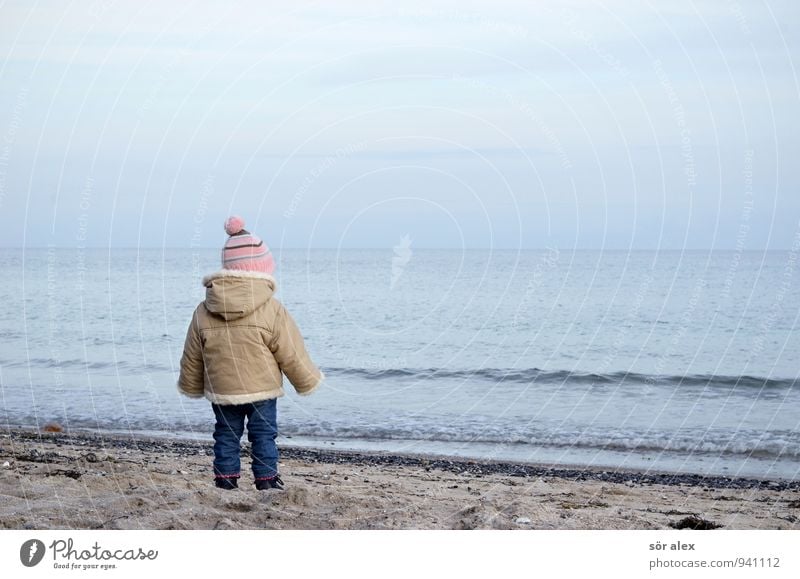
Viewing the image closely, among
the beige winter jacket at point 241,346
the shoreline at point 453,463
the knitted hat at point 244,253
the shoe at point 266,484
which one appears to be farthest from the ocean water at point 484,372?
the knitted hat at point 244,253

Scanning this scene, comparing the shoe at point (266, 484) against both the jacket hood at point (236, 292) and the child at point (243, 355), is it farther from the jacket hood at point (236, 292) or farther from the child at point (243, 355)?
the jacket hood at point (236, 292)

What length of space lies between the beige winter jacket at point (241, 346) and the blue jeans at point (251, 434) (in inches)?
6.1

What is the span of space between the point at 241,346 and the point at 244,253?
0.80 metres

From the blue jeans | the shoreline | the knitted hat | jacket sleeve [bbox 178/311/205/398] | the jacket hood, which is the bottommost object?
the shoreline

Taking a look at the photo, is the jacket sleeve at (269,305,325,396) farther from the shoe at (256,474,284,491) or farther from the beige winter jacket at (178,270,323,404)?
the shoe at (256,474,284,491)

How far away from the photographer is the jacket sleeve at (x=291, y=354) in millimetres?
7688

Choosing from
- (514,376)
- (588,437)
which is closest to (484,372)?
(514,376)

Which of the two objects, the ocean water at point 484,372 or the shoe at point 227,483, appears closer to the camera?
the shoe at point 227,483

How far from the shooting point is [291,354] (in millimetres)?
7734

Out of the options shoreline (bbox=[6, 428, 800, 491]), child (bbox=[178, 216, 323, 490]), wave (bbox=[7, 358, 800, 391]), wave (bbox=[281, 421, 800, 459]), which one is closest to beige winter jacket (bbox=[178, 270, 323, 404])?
child (bbox=[178, 216, 323, 490])

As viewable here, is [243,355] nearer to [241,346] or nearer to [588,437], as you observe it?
[241,346]

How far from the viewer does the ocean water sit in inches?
524
